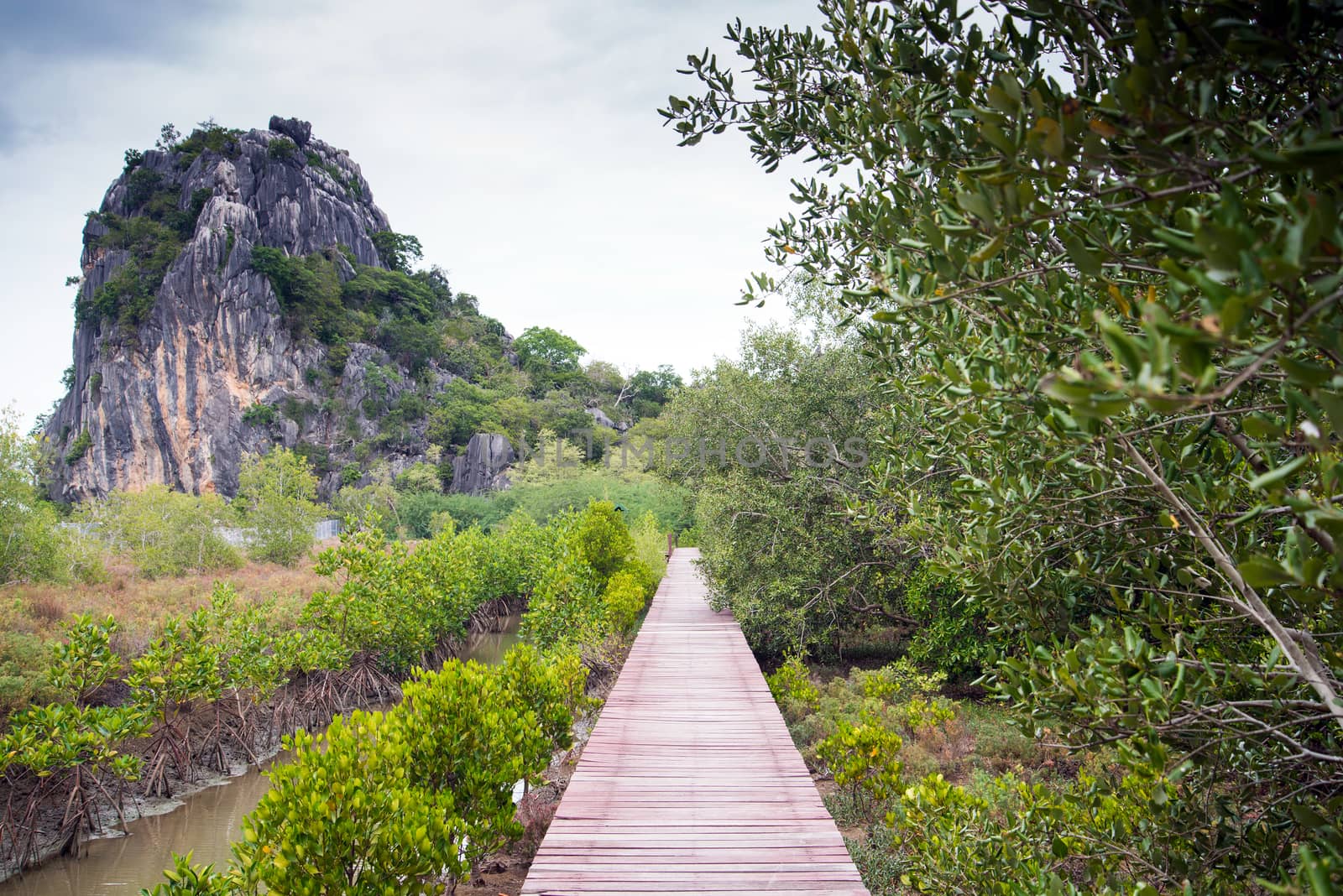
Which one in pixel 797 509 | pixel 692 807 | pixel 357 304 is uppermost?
pixel 357 304

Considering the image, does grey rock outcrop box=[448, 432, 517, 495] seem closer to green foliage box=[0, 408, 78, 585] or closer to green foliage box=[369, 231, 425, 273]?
green foliage box=[369, 231, 425, 273]

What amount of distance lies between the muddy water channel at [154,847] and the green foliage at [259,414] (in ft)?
120

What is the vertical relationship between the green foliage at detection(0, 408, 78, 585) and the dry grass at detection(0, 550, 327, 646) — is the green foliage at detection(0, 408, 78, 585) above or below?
above

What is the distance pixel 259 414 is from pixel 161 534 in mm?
24166

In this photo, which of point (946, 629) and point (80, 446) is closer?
point (946, 629)

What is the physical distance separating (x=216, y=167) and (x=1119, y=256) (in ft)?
179

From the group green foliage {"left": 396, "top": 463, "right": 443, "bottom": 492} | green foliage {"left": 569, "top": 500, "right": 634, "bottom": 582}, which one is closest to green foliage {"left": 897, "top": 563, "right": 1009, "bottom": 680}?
green foliage {"left": 569, "top": 500, "right": 634, "bottom": 582}

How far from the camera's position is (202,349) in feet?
130

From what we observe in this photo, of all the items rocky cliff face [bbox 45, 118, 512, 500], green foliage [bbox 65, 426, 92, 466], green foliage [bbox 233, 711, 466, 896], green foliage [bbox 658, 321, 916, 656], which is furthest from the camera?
green foliage [bbox 65, 426, 92, 466]

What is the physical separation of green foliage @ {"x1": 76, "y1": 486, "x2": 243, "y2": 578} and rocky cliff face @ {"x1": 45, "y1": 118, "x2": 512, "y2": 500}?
20.2m

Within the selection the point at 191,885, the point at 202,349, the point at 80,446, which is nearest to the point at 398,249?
the point at 202,349

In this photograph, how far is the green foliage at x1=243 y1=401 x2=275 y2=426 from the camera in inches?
Result: 1554

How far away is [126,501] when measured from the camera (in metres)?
19.7

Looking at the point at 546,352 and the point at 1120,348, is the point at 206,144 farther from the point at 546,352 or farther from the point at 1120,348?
the point at 1120,348
